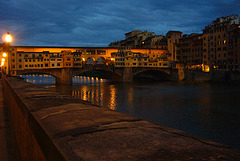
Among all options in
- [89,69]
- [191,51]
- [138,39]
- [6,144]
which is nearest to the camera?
[6,144]

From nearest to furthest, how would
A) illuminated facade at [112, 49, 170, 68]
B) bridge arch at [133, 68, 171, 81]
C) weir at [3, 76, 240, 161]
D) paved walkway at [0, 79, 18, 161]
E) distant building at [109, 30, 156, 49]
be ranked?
weir at [3, 76, 240, 161]
paved walkway at [0, 79, 18, 161]
illuminated facade at [112, 49, 170, 68]
bridge arch at [133, 68, 171, 81]
distant building at [109, 30, 156, 49]

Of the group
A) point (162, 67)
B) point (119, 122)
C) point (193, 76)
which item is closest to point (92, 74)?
point (162, 67)

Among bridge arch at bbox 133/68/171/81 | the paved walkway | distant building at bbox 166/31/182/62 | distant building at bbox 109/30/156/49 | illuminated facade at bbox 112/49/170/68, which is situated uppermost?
distant building at bbox 109/30/156/49

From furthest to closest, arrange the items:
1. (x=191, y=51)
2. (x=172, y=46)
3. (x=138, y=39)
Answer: (x=138, y=39)
(x=172, y=46)
(x=191, y=51)

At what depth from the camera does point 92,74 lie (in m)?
108

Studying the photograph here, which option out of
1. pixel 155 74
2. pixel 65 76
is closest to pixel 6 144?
pixel 65 76

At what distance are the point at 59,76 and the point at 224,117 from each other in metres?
50.0

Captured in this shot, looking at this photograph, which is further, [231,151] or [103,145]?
[103,145]

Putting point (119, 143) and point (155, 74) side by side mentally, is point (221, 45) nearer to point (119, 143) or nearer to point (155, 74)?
point (155, 74)

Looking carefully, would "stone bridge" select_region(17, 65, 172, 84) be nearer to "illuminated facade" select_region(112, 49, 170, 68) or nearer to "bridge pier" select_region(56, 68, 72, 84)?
"bridge pier" select_region(56, 68, 72, 84)

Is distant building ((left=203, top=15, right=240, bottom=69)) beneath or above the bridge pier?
above

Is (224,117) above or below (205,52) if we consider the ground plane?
below

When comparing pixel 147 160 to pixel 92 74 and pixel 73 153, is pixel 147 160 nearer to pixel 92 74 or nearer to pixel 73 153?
pixel 73 153

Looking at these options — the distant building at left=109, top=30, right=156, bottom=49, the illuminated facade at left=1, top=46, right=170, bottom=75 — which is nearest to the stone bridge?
the illuminated facade at left=1, top=46, right=170, bottom=75
